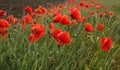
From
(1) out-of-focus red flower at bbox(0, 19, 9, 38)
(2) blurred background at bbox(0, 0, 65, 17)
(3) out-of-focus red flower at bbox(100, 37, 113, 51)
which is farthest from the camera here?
(2) blurred background at bbox(0, 0, 65, 17)

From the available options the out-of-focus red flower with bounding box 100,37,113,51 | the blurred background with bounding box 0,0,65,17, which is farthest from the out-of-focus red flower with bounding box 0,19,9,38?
the blurred background with bounding box 0,0,65,17

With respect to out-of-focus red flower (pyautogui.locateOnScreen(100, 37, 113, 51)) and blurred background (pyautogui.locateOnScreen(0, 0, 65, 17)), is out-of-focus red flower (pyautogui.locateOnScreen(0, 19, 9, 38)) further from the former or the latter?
blurred background (pyautogui.locateOnScreen(0, 0, 65, 17))

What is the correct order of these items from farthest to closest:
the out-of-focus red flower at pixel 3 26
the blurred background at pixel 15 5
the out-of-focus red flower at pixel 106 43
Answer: the blurred background at pixel 15 5 < the out-of-focus red flower at pixel 106 43 < the out-of-focus red flower at pixel 3 26

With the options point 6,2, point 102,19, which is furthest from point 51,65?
point 6,2

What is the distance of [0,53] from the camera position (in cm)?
298

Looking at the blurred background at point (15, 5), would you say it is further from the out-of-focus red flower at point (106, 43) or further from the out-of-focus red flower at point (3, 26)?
the out-of-focus red flower at point (106, 43)

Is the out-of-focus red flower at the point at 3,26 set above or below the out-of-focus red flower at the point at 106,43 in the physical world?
above

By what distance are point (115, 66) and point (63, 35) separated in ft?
5.00

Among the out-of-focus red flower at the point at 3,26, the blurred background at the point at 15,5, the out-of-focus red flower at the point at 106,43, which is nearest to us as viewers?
the out-of-focus red flower at the point at 3,26

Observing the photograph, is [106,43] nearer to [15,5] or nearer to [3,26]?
[3,26]

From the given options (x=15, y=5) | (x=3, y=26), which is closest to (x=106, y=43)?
(x=3, y=26)

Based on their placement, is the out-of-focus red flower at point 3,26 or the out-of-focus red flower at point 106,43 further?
the out-of-focus red flower at point 106,43

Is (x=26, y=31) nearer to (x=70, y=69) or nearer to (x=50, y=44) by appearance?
(x=50, y=44)

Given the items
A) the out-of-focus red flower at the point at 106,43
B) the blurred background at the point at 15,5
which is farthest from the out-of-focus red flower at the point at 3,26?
the blurred background at the point at 15,5
